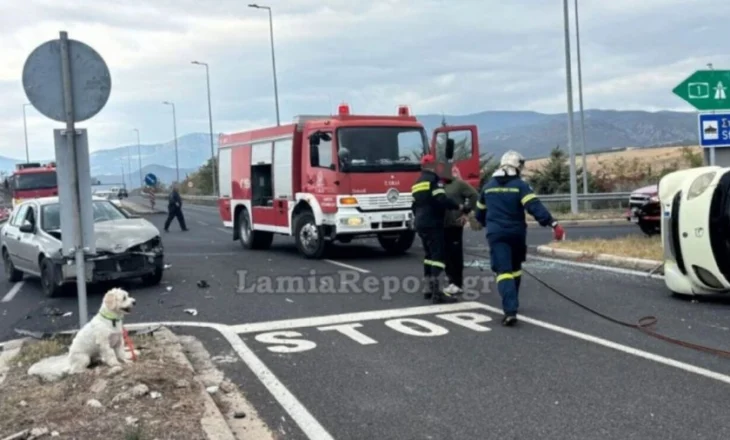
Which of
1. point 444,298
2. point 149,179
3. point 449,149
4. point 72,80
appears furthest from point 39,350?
point 149,179

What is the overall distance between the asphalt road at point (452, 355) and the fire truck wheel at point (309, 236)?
2.35 m

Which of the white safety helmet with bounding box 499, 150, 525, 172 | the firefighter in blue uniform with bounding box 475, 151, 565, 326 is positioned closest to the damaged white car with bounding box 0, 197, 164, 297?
the firefighter in blue uniform with bounding box 475, 151, 565, 326

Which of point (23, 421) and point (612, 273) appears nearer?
point (23, 421)

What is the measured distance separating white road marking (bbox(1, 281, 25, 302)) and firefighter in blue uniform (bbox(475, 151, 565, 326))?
7.46m

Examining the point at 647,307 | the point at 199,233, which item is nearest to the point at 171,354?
the point at 647,307

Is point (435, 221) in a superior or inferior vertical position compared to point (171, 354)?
superior

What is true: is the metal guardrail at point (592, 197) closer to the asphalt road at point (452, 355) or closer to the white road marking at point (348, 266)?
the white road marking at point (348, 266)

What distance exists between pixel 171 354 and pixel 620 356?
388 cm

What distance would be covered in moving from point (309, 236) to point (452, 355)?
8.55 metres

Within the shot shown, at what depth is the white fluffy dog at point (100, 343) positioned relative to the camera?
6.18 meters

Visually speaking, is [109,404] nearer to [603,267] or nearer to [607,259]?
[603,267]

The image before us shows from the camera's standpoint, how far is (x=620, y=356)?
21.5 feet

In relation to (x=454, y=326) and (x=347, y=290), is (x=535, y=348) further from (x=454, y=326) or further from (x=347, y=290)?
(x=347, y=290)

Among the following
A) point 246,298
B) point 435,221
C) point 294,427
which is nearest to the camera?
point 294,427
